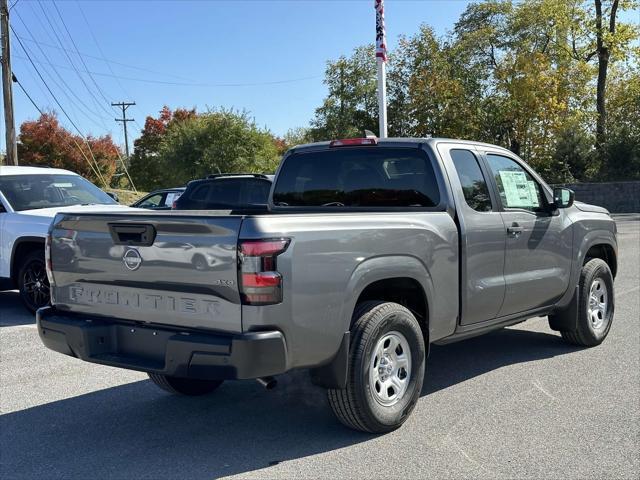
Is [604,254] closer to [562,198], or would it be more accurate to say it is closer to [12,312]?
[562,198]

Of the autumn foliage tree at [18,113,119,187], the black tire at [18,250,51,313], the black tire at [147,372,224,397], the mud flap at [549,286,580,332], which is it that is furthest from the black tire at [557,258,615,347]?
the autumn foliage tree at [18,113,119,187]

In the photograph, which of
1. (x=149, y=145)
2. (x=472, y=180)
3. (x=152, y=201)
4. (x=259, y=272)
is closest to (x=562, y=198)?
(x=472, y=180)

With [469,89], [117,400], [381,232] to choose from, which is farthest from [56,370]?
[469,89]

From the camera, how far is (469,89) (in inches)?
1363

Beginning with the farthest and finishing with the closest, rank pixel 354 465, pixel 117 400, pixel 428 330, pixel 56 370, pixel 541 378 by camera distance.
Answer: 1. pixel 56 370
2. pixel 541 378
3. pixel 117 400
4. pixel 428 330
5. pixel 354 465

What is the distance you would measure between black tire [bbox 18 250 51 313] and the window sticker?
583 cm

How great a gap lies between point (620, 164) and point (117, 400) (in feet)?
106

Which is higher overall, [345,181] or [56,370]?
[345,181]

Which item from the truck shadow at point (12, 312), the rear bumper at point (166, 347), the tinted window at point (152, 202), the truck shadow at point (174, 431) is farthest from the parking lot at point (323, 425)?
the tinted window at point (152, 202)

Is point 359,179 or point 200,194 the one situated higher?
point 359,179

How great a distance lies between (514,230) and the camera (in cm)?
554

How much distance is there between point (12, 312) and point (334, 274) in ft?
22.2

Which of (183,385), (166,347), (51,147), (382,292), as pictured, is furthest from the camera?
(51,147)

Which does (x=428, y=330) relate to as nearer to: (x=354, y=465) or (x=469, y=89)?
(x=354, y=465)
